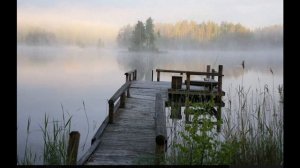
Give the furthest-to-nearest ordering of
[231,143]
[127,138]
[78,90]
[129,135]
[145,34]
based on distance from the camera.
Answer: [145,34]
[78,90]
[129,135]
[127,138]
[231,143]

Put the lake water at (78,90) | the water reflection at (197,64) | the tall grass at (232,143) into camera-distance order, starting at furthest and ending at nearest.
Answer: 1. the water reflection at (197,64)
2. the lake water at (78,90)
3. the tall grass at (232,143)

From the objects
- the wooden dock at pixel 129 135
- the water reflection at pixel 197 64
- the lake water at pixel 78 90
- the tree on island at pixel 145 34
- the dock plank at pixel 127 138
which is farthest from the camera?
the tree on island at pixel 145 34

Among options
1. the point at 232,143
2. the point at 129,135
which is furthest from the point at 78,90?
the point at 232,143

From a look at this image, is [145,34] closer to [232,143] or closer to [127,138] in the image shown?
[127,138]

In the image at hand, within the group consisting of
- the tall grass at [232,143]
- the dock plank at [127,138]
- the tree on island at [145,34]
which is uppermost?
the tree on island at [145,34]

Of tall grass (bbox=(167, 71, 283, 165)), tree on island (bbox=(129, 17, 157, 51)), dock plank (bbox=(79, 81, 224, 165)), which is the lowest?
dock plank (bbox=(79, 81, 224, 165))

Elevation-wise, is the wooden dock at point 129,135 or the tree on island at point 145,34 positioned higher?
the tree on island at point 145,34

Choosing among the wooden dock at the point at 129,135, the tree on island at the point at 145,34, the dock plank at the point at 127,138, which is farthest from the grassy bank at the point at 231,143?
the tree on island at the point at 145,34

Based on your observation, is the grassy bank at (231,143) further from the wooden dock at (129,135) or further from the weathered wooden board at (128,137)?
the weathered wooden board at (128,137)

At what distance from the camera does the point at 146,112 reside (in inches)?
403

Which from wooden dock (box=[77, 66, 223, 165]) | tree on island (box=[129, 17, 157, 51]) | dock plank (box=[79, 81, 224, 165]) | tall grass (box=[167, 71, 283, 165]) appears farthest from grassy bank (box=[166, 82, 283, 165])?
tree on island (box=[129, 17, 157, 51])

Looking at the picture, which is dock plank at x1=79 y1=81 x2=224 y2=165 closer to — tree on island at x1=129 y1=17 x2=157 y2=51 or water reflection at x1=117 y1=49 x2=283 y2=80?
water reflection at x1=117 y1=49 x2=283 y2=80
